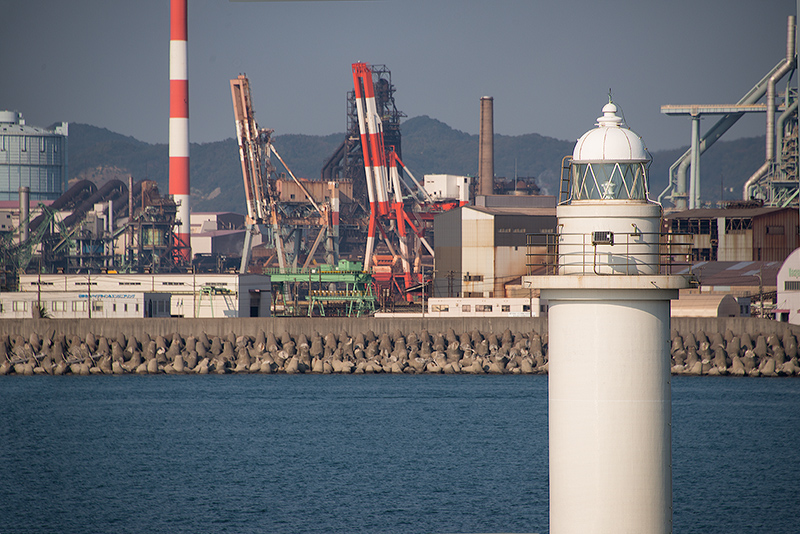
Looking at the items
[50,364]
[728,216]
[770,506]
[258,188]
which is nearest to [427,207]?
[258,188]

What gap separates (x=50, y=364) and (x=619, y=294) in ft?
121

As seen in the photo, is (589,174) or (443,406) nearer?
(589,174)

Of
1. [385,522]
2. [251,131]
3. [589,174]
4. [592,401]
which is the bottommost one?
[385,522]

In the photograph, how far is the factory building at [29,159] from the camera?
110 metres

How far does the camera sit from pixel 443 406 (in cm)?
2941

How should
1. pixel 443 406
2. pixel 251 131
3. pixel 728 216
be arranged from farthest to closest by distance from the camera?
1. pixel 251 131
2. pixel 728 216
3. pixel 443 406

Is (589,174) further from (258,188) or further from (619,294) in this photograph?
(258,188)

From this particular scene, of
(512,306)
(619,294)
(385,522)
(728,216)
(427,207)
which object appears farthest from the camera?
(427,207)

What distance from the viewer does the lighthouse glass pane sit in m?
5.27

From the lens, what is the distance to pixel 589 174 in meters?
5.33

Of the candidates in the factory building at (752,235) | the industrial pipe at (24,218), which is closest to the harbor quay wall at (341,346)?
the factory building at (752,235)

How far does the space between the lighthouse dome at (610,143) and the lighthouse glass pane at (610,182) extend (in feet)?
0.16

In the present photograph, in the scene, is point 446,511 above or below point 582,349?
below

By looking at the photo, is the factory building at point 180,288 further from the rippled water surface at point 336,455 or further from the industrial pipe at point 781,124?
the industrial pipe at point 781,124
